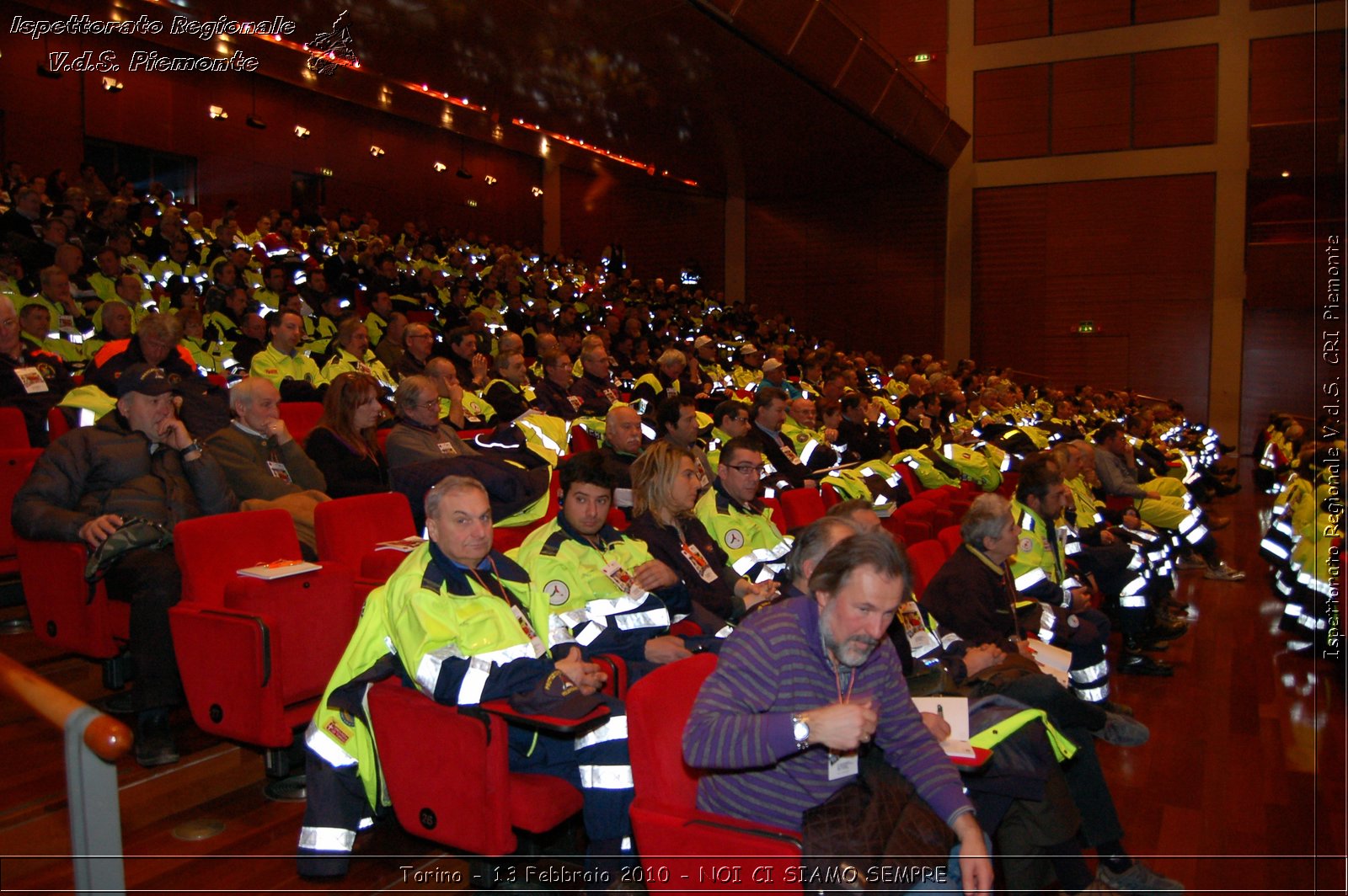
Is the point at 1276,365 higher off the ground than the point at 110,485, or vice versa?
the point at 1276,365

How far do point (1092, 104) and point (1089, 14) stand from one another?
52.9 inches

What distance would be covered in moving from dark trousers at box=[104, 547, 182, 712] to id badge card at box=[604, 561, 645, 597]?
133 centimetres

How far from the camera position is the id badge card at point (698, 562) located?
131 inches

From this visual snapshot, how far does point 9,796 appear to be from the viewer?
2.26 m

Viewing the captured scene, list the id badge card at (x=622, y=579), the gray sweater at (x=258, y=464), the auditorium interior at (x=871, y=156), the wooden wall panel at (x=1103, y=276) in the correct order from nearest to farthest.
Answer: the id badge card at (x=622, y=579), the gray sweater at (x=258, y=464), the auditorium interior at (x=871, y=156), the wooden wall panel at (x=1103, y=276)

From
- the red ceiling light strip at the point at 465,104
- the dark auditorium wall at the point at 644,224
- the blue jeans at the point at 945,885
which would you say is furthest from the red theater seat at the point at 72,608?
the dark auditorium wall at the point at 644,224

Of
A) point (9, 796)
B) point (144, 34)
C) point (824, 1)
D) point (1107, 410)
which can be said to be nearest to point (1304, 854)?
point (9, 796)

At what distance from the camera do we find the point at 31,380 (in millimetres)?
4230

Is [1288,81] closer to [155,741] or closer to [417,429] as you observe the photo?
[417,429]

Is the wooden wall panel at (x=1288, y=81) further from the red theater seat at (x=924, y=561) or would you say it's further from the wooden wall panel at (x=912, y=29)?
the red theater seat at (x=924, y=561)

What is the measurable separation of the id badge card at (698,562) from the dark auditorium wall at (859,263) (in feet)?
43.6

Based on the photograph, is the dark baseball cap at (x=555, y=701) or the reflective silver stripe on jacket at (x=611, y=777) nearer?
the dark baseball cap at (x=555, y=701)

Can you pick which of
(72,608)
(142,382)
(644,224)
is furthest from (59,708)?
(644,224)

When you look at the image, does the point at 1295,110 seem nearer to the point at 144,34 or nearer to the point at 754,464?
the point at 754,464
